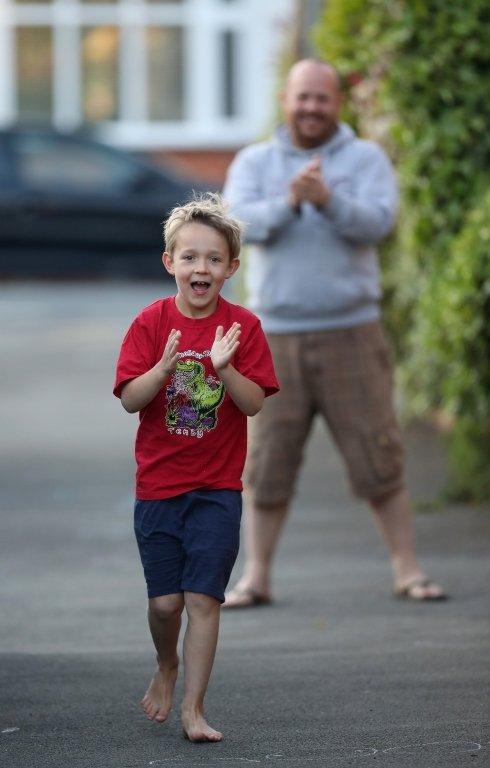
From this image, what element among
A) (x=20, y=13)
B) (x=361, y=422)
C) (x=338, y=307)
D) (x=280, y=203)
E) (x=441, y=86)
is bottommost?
(x=361, y=422)

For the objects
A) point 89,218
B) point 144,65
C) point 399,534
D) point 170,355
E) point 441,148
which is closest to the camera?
point 170,355

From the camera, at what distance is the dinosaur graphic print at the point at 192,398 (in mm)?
4480

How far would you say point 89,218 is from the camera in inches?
823

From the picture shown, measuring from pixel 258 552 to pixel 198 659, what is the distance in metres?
1.92

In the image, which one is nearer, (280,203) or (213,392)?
(213,392)

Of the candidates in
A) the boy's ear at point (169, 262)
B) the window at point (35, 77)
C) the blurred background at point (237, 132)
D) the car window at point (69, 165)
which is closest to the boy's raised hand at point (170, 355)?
the boy's ear at point (169, 262)

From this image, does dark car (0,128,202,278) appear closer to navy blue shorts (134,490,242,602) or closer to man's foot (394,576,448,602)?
man's foot (394,576,448,602)

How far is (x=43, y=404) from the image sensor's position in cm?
1179

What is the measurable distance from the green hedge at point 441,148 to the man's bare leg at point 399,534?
4.77 feet

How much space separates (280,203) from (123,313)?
10.6 m

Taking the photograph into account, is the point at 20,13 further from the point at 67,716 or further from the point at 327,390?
the point at 67,716

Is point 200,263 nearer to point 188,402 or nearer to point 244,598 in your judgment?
point 188,402

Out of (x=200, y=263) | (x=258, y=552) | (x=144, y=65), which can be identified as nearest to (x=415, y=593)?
(x=258, y=552)

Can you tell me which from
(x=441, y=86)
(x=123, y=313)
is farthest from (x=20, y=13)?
(x=441, y=86)
